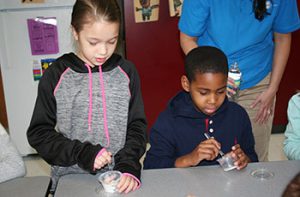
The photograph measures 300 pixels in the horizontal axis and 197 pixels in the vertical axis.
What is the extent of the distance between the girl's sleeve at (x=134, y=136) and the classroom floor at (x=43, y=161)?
1631 mm

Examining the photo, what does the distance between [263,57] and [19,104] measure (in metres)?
1.88

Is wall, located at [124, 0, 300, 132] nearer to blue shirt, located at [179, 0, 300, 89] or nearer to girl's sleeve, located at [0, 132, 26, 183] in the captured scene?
blue shirt, located at [179, 0, 300, 89]

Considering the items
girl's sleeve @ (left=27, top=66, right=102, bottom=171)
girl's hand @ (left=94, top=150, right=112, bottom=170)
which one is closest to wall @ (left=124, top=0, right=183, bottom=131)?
girl's sleeve @ (left=27, top=66, right=102, bottom=171)

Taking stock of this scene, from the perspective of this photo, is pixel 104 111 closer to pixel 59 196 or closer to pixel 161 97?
pixel 59 196

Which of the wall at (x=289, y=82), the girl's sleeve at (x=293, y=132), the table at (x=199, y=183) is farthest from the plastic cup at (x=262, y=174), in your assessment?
the wall at (x=289, y=82)

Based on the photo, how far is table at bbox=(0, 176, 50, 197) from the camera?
124 centimetres

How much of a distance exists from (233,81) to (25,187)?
0.93 meters

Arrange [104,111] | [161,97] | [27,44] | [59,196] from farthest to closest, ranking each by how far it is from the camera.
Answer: [161,97] < [27,44] < [104,111] < [59,196]

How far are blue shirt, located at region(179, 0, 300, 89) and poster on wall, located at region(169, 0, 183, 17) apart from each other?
117 centimetres

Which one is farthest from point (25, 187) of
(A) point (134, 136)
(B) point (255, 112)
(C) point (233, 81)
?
(B) point (255, 112)

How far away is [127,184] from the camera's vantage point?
1222 millimetres

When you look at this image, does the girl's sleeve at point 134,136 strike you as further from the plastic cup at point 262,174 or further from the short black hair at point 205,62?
the plastic cup at point 262,174

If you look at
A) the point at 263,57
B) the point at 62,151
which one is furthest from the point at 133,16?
the point at 62,151

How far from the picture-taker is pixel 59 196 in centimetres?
120
